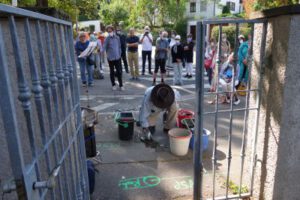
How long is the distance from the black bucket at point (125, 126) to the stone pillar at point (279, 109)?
237 centimetres

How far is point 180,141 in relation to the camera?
4156 millimetres

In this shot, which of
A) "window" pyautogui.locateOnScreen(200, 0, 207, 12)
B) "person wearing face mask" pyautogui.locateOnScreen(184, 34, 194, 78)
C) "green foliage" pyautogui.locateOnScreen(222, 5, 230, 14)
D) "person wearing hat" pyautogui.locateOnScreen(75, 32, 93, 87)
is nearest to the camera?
"person wearing hat" pyautogui.locateOnScreen(75, 32, 93, 87)

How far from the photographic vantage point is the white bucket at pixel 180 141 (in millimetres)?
4156

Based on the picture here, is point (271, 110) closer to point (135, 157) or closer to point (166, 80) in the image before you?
point (135, 157)

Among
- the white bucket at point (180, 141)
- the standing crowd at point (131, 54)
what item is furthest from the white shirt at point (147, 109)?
the standing crowd at point (131, 54)

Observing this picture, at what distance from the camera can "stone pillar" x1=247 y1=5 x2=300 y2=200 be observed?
2254 mm

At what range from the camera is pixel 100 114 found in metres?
6.31

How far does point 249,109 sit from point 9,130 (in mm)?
2323

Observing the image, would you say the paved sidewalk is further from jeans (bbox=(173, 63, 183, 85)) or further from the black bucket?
jeans (bbox=(173, 63, 183, 85))

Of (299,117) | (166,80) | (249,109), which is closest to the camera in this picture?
(299,117)

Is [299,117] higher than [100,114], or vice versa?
[299,117]

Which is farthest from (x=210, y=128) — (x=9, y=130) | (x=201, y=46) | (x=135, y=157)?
(x=9, y=130)

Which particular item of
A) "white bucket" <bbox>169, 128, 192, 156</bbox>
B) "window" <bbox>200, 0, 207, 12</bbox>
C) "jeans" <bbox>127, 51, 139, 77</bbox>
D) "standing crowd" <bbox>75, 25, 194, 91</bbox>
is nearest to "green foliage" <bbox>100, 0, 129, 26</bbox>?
"window" <bbox>200, 0, 207, 12</bbox>

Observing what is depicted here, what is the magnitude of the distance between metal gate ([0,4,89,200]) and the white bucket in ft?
5.87
